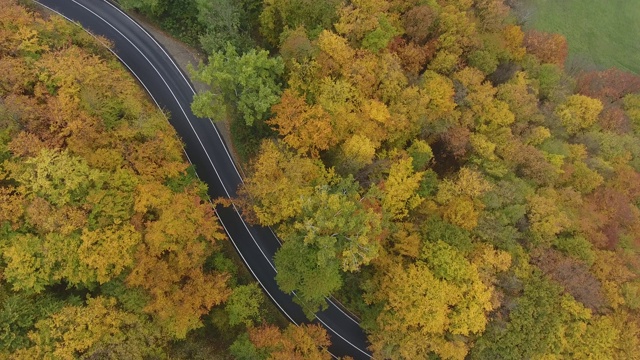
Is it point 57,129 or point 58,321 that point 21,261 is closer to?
point 58,321

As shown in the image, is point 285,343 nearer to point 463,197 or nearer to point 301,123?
point 301,123

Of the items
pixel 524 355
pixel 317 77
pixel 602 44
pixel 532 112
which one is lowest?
pixel 524 355

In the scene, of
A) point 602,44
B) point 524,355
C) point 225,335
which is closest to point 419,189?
point 524,355

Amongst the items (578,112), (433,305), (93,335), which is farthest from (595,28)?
(93,335)

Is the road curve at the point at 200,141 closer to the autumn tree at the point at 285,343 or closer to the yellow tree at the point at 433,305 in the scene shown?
the autumn tree at the point at 285,343

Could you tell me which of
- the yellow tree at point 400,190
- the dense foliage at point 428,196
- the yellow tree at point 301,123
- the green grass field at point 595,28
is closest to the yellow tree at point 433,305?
the dense foliage at point 428,196

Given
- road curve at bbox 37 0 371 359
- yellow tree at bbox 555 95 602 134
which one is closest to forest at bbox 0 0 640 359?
road curve at bbox 37 0 371 359

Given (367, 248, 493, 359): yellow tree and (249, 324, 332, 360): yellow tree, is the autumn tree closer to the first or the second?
(249, 324, 332, 360): yellow tree
